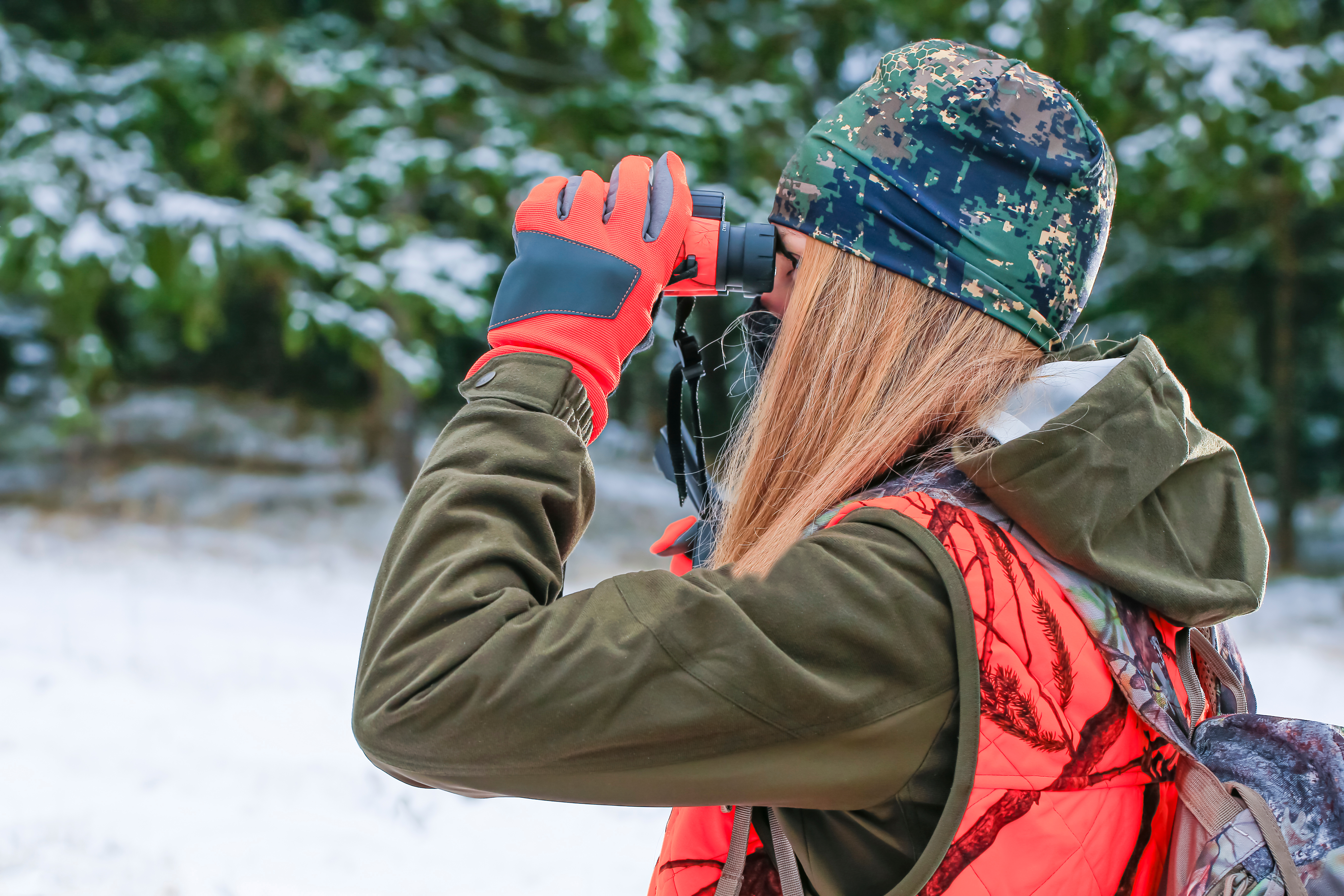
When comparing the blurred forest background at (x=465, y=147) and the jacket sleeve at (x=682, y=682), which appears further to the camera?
the blurred forest background at (x=465, y=147)

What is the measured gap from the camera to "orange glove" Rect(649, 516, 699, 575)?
1321mm

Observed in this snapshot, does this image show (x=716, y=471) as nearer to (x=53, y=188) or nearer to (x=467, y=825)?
(x=467, y=825)

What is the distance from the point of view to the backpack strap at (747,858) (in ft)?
3.22

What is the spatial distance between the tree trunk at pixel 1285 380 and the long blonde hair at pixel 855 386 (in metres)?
7.44

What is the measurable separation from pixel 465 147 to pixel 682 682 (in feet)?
22.1

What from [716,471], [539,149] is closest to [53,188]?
[539,149]

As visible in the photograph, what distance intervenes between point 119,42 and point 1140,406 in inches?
320

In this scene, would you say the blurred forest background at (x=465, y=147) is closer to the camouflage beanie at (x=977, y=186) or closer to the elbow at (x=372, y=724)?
the camouflage beanie at (x=977, y=186)

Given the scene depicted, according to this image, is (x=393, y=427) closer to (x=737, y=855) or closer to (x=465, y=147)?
(x=465, y=147)

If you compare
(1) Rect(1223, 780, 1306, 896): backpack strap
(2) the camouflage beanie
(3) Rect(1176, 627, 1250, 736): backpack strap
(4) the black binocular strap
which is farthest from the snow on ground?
(2) the camouflage beanie

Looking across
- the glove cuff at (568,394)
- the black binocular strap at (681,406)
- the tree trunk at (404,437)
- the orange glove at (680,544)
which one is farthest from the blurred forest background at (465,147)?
the glove cuff at (568,394)

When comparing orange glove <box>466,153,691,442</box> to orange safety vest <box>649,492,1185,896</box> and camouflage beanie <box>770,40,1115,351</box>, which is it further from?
orange safety vest <box>649,492,1185,896</box>

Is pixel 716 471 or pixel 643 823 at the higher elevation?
pixel 716 471

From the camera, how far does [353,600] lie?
18.6ft
